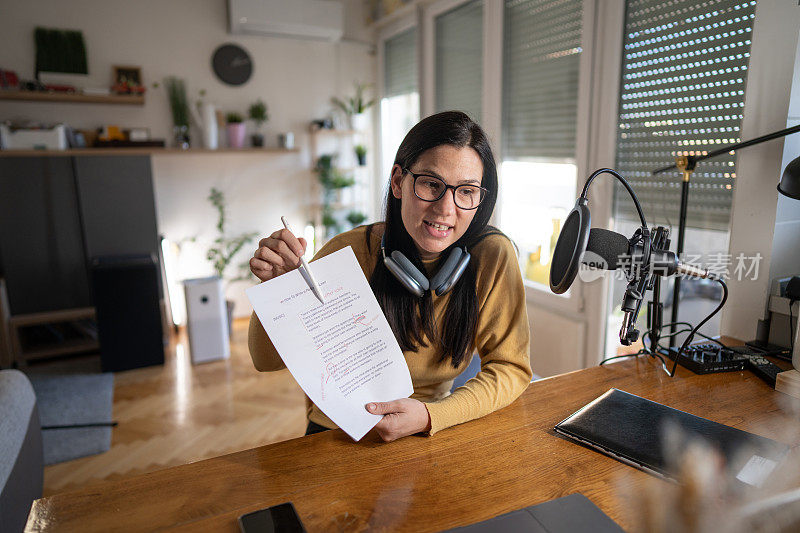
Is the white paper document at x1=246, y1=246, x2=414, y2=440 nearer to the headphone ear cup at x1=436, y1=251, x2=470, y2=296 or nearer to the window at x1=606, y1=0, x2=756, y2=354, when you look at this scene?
the headphone ear cup at x1=436, y1=251, x2=470, y2=296

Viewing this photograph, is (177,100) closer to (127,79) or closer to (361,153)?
(127,79)

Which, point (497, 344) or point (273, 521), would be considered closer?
point (273, 521)

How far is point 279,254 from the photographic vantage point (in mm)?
987

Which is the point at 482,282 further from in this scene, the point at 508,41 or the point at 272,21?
the point at 272,21

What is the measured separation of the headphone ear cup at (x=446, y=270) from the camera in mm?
1133

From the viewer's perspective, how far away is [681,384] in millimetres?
1172

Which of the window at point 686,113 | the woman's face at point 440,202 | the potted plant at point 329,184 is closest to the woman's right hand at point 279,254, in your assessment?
the woman's face at point 440,202

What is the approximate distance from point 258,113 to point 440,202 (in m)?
3.54

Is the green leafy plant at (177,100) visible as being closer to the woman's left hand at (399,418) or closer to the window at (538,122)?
the window at (538,122)

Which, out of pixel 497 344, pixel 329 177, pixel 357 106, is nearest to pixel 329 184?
pixel 329 177

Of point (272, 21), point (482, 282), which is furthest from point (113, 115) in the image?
point (482, 282)

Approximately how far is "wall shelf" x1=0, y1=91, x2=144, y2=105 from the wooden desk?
142 inches

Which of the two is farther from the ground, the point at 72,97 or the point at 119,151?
the point at 72,97

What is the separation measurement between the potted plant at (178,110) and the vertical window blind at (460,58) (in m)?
2.01
